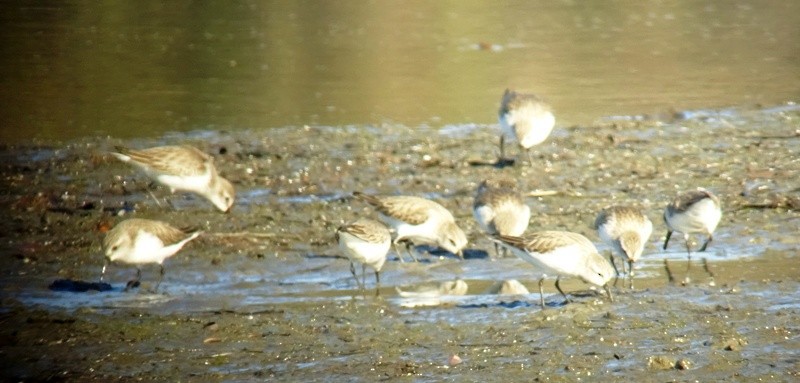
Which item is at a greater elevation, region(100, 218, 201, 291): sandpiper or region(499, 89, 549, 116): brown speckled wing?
region(499, 89, 549, 116): brown speckled wing

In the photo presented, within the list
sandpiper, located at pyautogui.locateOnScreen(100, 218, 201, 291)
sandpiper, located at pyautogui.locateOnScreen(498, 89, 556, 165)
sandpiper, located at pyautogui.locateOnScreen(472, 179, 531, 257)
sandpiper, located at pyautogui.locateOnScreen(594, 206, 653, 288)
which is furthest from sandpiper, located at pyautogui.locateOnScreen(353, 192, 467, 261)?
sandpiper, located at pyautogui.locateOnScreen(498, 89, 556, 165)

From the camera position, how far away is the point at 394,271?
1061cm

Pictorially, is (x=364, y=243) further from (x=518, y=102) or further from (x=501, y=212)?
(x=518, y=102)

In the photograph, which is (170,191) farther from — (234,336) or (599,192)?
(234,336)

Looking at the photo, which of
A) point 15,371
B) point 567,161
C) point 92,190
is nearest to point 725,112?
point 567,161

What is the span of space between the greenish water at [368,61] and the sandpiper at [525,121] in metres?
2.33

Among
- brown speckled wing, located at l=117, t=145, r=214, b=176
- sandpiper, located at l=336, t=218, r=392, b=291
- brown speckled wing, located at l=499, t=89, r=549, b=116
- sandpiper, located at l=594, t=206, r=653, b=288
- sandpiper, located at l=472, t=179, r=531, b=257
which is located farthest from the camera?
brown speckled wing, located at l=499, t=89, r=549, b=116

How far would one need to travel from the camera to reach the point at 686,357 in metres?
7.59

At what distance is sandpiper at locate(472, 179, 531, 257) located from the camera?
11055mm

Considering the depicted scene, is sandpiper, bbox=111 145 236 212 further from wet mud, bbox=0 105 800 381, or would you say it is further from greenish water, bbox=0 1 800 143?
greenish water, bbox=0 1 800 143

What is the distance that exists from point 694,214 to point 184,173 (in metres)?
4.86

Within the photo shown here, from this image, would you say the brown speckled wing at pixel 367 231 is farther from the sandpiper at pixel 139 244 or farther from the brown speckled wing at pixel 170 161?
the brown speckled wing at pixel 170 161

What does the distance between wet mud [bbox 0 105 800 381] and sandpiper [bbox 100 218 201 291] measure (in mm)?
245

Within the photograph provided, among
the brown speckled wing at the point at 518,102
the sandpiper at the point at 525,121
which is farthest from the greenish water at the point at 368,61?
the sandpiper at the point at 525,121
